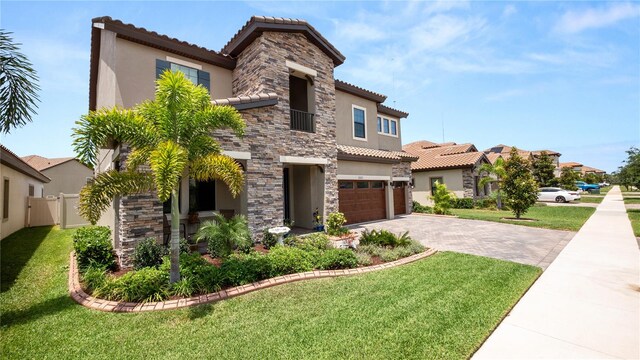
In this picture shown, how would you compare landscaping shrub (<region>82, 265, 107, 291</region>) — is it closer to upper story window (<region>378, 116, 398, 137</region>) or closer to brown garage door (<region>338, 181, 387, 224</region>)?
brown garage door (<region>338, 181, 387, 224</region>)

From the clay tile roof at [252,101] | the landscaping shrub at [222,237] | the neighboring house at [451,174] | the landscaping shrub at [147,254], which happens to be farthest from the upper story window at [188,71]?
the neighboring house at [451,174]

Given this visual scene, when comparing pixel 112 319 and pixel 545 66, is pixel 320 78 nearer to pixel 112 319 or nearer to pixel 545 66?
pixel 545 66

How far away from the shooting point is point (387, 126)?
21078 millimetres

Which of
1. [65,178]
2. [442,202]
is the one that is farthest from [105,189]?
[65,178]

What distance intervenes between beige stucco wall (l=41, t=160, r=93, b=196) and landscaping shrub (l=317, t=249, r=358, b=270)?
112ft

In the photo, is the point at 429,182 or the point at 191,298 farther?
the point at 429,182

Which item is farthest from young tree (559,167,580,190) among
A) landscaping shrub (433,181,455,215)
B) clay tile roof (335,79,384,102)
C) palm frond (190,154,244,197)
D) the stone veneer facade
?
palm frond (190,154,244,197)

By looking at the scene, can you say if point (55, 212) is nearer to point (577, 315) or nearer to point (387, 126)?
point (387, 126)

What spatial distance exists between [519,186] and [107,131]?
21.1m

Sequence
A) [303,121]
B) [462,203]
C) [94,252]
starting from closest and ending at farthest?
[94,252] < [303,121] < [462,203]

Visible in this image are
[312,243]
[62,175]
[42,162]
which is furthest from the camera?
A: [42,162]

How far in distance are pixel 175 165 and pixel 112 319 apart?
3049 millimetres

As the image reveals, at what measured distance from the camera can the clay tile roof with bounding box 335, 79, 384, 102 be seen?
1649cm

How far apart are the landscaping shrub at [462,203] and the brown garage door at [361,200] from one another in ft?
35.8
